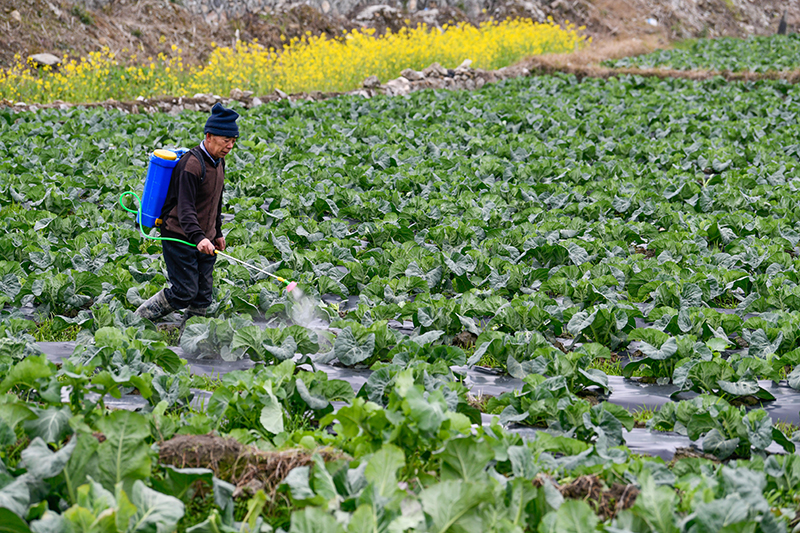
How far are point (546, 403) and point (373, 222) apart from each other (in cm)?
390

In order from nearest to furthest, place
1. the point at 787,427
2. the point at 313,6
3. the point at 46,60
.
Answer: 1. the point at 787,427
2. the point at 46,60
3. the point at 313,6

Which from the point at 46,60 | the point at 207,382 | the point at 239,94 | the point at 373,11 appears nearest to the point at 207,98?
the point at 239,94

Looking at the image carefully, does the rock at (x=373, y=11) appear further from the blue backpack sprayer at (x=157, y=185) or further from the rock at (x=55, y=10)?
the blue backpack sprayer at (x=157, y=185)

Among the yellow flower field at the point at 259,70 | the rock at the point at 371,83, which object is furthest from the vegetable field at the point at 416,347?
the rock at the point at 371,83

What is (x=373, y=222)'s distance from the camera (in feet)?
22.9

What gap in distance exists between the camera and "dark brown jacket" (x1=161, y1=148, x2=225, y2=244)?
4484 mm

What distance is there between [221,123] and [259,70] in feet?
40.8

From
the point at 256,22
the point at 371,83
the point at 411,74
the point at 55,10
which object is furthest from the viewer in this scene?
the point at 256,22

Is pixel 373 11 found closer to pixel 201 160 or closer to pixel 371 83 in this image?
pixel 371 83

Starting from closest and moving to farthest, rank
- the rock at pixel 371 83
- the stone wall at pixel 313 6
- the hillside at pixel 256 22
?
the rock at pixel 371 83 → the hillside at pixel 256 22 → the stone wall at pixel 313 6

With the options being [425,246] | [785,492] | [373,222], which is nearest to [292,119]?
[373,222]

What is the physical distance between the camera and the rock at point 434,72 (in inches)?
662

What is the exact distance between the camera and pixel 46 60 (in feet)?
56.6

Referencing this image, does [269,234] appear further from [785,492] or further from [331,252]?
[785,492]
